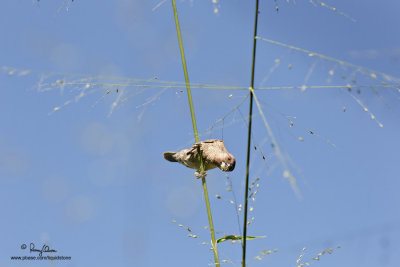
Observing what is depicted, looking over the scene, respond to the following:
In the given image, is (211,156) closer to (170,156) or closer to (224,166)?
(224,166)

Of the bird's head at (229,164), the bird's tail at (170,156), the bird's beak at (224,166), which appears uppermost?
the bird's tail at (170,156)

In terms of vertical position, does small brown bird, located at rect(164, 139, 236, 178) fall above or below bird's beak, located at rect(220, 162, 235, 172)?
above

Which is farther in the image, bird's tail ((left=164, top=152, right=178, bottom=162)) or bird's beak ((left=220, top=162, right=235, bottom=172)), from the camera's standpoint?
bird's tail ((left=164, top=152, right=178, bottom=162))

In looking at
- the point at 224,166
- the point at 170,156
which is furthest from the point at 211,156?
the point at 170,156

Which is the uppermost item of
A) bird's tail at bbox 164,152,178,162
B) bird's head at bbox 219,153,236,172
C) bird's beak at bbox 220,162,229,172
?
bird's tail at bbox 164,152,178,162

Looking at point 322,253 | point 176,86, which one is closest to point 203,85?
point 176,86

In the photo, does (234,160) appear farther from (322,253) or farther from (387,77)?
(387,77)

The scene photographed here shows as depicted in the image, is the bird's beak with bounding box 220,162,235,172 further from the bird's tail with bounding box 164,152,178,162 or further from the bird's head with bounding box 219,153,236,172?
the bird's tail with bounding box 164,152,178,162

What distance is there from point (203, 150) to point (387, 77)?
69 centimetres

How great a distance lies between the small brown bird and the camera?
1.83 metres

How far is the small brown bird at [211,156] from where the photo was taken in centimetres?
183

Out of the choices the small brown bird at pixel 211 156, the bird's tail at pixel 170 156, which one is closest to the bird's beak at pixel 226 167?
the small brown bird at pixel 211 156

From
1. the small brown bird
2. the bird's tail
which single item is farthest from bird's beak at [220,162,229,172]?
the bird's tail

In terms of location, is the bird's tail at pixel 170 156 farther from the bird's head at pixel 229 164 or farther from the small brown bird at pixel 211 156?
the bird's head at pixel 229 164
